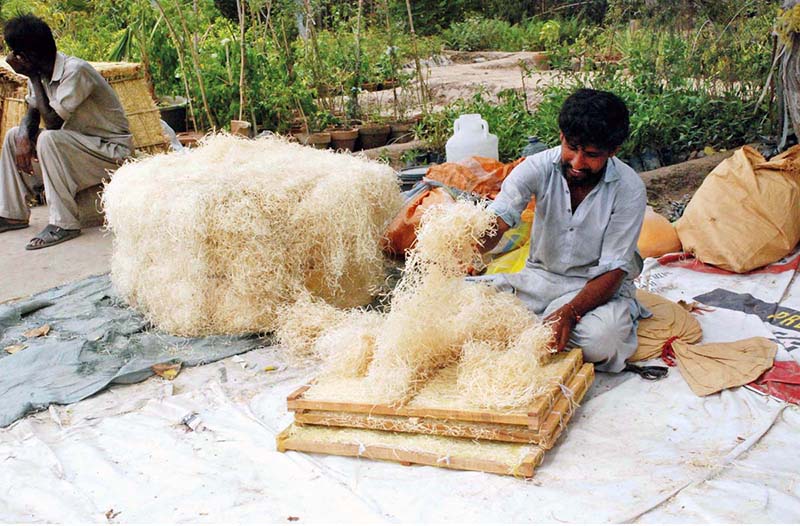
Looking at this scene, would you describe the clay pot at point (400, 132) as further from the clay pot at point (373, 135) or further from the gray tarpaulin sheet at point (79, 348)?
the gray tarpaulin sheet at point (79, 348)

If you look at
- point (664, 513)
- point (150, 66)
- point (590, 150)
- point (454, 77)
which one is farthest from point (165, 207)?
point (454, 77)

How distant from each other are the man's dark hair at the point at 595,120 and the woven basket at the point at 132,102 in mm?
4017

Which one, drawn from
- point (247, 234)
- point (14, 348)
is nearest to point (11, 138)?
point (14, 348)

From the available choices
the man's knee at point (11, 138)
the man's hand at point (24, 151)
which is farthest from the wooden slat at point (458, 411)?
the man's knee at point (11, 138)

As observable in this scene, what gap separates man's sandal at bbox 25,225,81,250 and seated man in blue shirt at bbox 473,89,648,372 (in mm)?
3408

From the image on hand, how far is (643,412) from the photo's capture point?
2.72 metres

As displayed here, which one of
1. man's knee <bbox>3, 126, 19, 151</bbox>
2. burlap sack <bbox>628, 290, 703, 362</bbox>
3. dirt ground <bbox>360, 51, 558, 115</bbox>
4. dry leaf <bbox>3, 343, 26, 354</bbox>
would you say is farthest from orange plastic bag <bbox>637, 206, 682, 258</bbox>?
man's knee <bbox>3, 126, 19, 151</bbox>

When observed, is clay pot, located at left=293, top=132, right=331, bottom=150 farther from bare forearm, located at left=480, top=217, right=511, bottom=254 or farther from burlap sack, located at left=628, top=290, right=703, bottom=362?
bare forearm, located at left=480, top=217, right=511, bottom=254

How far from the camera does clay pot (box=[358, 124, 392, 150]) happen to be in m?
7.38

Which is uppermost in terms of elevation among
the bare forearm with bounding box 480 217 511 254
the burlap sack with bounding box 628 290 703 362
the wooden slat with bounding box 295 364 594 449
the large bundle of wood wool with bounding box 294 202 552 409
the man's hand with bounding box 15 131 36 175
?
the man's hand with bounding box 15 131 36 175

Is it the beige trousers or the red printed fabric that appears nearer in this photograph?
the red printed fabric

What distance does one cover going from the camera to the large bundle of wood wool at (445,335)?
256cm

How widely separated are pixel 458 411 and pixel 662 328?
119cm

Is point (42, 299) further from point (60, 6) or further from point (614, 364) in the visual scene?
point (60, 6)
